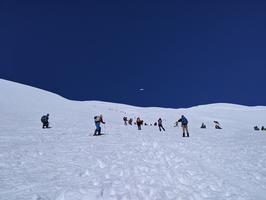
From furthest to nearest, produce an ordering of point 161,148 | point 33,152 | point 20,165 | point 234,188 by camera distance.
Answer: point 161,148
point 33,152
point 20,165
point 234,188

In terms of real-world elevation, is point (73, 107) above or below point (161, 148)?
above

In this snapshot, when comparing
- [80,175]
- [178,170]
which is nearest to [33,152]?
[80,175]

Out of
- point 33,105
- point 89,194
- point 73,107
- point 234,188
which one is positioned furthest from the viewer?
point 73,107

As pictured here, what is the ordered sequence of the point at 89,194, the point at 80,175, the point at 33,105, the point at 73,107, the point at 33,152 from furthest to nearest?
1. the point at 73,107
2. the point at 33,105
3. the point at 33,152
4. the point at 80,175
5. the point at 89,194

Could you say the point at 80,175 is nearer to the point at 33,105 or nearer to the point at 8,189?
the point at 8,189

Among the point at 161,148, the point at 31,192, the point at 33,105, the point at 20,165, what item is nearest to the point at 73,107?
the point at 33,105

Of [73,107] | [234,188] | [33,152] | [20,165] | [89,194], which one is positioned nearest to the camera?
[89,194]

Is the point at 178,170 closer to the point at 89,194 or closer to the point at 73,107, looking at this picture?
the point at 89,194

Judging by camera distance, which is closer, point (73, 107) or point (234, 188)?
point (234, 188)

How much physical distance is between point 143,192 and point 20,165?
243 inches

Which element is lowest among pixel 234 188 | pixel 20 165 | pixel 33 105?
pixel 234 188

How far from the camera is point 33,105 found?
56.5 m

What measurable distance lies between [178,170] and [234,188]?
286 centimetres

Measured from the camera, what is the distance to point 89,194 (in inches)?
361
